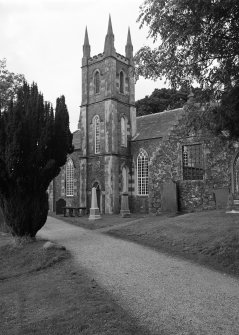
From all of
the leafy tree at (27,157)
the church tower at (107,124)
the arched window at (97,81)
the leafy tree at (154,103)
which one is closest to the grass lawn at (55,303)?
the leafy tree at (27,157)

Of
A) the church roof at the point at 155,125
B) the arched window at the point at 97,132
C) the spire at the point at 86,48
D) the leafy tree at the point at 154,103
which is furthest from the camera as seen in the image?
the leafy tree at the point at 154,103

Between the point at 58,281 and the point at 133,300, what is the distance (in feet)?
7.71

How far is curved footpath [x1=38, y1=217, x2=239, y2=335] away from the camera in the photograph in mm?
5062

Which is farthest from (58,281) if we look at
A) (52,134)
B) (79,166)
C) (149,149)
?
(79,166)

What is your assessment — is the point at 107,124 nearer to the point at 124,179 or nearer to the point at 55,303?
the point at 124,179

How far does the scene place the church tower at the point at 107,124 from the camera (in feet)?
99.0

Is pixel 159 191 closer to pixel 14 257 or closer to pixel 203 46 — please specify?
pixel 14 257

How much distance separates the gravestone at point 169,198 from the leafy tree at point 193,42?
12.9 meters

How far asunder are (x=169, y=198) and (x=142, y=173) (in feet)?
34.3

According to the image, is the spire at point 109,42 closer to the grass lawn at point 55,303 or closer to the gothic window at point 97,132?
the gothic window at point 97,132

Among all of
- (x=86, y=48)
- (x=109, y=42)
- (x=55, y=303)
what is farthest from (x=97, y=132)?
(x=55, y=303)

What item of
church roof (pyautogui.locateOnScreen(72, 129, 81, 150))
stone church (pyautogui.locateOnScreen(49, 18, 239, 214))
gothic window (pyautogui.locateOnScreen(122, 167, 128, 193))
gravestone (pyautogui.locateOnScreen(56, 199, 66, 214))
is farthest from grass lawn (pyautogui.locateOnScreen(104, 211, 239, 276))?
church roof (pyautogui.locateOnScreen(72, 129, 81, 150))

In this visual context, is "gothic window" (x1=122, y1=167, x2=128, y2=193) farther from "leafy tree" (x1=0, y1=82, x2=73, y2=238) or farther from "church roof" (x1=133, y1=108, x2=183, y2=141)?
"leafy tree" (x1=0, y1=82, x2=73, y2=238)

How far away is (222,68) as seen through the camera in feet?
24.9
